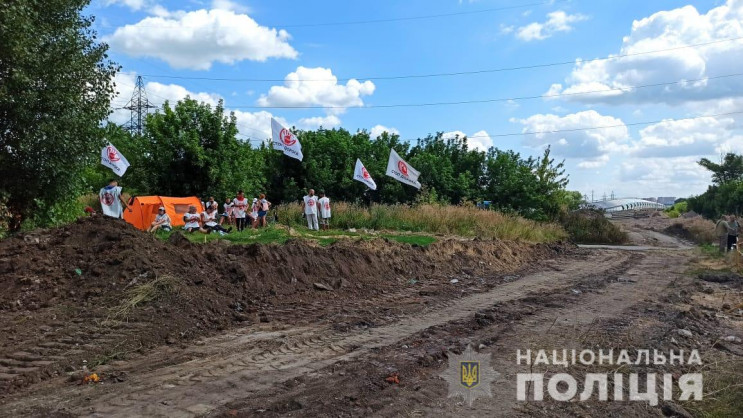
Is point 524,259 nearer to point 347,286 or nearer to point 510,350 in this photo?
point 347,286

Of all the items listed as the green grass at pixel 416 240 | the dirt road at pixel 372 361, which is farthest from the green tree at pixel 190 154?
the dirt road at pixel 372 361

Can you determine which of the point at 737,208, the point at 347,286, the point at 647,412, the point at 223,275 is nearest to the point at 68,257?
the point at 223,275

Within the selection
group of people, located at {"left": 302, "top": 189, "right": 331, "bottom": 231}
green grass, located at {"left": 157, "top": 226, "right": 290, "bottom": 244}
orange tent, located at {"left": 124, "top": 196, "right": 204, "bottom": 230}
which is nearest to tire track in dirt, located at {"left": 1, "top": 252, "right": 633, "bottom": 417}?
green grass, located at {"left": 157, "top": 226, "right": 290, "bottom": 244}

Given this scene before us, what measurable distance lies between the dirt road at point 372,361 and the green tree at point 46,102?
316 inches

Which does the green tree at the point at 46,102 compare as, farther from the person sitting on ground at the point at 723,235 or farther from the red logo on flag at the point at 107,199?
the person sitting on ground at the point at 723,235

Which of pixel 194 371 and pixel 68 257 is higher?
pixel 68 257

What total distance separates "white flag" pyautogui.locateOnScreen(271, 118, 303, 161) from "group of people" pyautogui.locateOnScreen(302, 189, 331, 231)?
3496mm

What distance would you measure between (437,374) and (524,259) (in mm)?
14189

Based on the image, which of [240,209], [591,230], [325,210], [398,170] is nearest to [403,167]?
[398,170]

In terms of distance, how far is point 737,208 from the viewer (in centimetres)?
Result: 5038

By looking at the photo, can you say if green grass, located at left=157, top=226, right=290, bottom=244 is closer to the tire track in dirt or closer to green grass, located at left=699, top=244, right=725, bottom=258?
the tire track in dirt

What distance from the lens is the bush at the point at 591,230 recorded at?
111 ft

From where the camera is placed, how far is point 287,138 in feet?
81.3

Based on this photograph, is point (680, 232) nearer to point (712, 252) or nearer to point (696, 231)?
point (696, 231)
